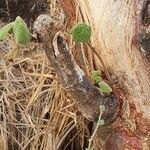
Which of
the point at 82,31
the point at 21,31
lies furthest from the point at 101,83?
the point at 21,31

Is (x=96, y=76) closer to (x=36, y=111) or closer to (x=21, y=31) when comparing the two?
(x=21, y=31)

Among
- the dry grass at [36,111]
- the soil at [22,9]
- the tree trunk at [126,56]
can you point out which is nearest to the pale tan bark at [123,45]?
the tree trunk at [126,56]

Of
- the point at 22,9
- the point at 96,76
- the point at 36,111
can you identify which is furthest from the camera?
the point at 22,9

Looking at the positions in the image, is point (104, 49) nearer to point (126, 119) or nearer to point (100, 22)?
point (100, 22)

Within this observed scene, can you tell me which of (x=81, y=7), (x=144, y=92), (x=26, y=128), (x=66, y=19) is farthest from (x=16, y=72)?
(x=144, y=92)

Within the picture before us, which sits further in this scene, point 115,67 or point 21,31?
point 115,67

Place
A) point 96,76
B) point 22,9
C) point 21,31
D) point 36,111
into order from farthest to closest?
1. point 22,9
2. point 36,111
3. point 96,76
4. point 21,31

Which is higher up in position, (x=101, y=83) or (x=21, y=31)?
(x=21, y=31)
